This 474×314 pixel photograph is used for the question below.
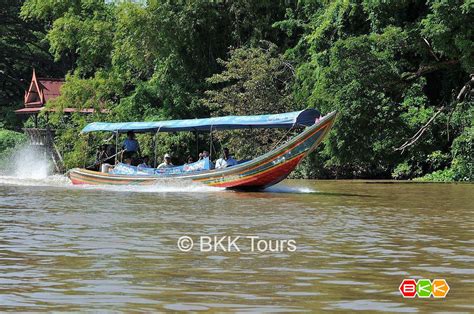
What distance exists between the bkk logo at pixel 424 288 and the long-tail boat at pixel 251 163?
46.2 ft

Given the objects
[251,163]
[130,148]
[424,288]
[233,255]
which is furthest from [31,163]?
[424,288]

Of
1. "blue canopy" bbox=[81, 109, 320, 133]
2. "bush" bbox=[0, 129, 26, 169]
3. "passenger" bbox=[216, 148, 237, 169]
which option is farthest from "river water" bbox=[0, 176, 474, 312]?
"bush" bbox=[0, 129, 26, 169]

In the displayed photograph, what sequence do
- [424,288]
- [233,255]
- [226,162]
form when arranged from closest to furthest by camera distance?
[424,288], [233,255], [226,162]

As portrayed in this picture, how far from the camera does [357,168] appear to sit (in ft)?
110

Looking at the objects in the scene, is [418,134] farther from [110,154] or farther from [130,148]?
[110,154]

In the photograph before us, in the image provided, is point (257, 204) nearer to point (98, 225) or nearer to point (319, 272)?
point (98, 225)

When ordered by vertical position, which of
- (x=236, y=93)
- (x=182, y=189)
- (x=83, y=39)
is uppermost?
(x=83, y=39)

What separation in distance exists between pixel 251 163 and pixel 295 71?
38.5 feet

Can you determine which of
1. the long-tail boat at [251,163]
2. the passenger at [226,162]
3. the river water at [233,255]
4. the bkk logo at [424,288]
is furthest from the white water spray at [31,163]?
the bkk logo at [424,288]

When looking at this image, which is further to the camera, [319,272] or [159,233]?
[159,233]

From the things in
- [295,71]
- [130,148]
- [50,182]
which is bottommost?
[50,182]

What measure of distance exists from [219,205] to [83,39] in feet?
83.3

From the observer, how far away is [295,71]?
34812 mm

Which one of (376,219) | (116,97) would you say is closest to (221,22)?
(116,97)
